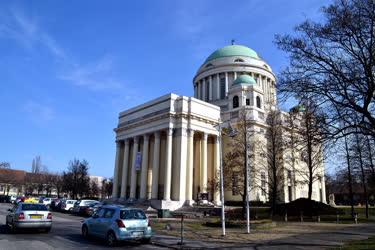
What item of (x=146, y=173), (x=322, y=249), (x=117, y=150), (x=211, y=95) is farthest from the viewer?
(x=211, y=95)

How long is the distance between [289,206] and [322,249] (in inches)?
973

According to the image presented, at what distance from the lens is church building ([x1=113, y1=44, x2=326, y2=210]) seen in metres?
50.3

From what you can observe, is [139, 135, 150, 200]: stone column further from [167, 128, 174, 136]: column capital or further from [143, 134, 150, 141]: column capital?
[167, 128, 174, 136]: column capital

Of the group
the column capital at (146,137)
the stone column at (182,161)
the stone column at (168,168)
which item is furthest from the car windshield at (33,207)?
the column capital at (146,137)

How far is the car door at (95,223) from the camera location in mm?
16442

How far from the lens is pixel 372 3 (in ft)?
47.9

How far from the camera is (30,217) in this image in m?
18.1

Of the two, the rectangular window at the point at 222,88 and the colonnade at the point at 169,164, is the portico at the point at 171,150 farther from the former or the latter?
the rectangular window at the point at 222,88

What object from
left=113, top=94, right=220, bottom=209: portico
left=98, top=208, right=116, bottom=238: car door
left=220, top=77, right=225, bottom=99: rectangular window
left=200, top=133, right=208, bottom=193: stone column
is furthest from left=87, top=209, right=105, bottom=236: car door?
left=220, top=77, right=225, bottom=99: rectangular window

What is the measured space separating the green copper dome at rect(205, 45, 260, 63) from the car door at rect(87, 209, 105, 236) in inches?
2474

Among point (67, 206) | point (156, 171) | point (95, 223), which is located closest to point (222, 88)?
point (156, 171)

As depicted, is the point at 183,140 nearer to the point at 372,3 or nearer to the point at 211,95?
the point at 211,95

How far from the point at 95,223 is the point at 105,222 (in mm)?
1100

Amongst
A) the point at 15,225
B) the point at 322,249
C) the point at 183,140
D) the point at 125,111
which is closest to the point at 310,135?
the point at 322,249
